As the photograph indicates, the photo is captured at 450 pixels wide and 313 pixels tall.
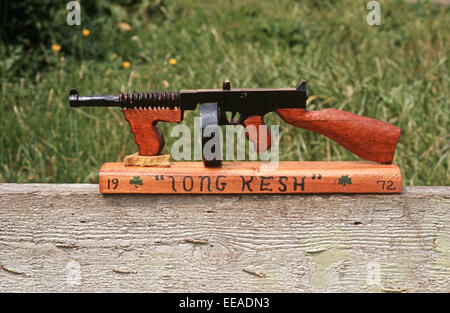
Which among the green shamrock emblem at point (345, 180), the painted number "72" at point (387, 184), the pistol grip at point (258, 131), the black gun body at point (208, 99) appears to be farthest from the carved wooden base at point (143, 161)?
the painted number "72" at point (387, 184)

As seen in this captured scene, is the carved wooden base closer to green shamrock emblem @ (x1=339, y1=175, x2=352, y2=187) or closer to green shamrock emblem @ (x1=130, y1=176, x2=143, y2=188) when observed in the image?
green shamrock emblem @ (x1=130, y1=176, x2=143, y2=188)

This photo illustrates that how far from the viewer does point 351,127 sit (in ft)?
5.66

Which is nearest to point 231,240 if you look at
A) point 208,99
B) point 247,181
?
point 247,181

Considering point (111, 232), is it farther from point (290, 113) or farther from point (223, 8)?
point (223, 8)

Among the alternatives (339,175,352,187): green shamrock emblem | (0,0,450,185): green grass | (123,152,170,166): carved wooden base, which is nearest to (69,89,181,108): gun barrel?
(123,152,170,166): carved wooden base

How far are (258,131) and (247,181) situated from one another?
6.8 inches

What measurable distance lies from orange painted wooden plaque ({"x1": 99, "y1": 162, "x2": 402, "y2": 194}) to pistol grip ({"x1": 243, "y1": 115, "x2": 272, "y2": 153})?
0.31 ft

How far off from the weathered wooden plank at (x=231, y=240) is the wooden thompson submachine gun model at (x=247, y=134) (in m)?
0.05

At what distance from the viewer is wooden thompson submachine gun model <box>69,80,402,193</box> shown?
1696 mm

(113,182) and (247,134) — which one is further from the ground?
(247,134)

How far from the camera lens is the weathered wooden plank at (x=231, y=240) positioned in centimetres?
174

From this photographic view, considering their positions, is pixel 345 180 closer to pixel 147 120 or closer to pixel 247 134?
pixel 247 134

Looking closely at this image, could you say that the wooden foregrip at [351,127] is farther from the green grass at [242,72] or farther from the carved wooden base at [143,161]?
the carved wooden base at [143,161]

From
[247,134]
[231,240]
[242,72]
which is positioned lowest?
[231,240]
